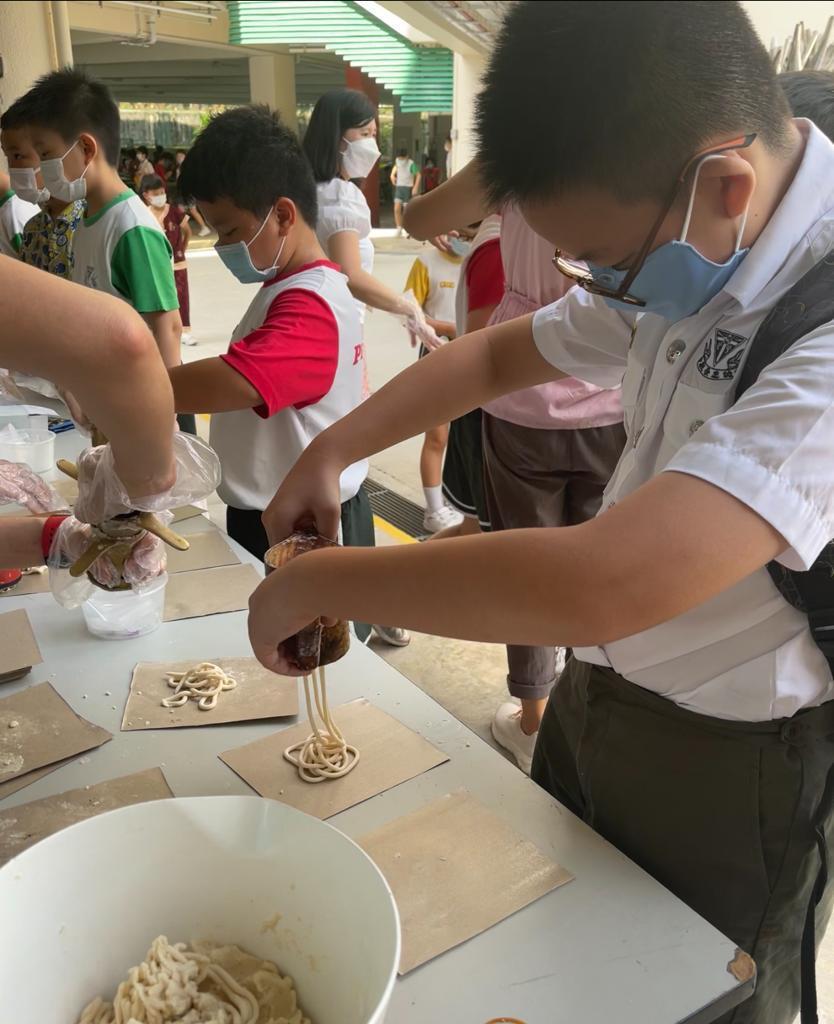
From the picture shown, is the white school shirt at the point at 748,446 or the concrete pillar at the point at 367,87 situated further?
the concrete pillar at the point at 367,87

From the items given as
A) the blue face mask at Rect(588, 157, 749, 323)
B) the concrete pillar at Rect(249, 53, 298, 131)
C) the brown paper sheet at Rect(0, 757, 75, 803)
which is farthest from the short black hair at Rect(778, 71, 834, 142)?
the concrete pillar at Rect(249, 53, 298, 131)

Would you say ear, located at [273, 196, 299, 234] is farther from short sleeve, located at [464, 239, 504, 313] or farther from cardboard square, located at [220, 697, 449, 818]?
cardboard square, located at [220, 697, 449, 818]

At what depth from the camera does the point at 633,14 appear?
57 centimetres

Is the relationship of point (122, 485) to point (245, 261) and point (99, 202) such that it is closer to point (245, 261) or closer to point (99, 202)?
point (245, 261)

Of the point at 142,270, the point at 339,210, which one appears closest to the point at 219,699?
the point at 142,270

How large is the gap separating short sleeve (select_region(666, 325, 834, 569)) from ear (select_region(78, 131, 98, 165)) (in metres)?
2.10

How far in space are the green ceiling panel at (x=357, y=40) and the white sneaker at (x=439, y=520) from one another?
8.72 metres

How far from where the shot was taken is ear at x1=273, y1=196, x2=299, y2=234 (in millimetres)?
1588

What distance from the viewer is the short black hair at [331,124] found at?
2602 millimetres

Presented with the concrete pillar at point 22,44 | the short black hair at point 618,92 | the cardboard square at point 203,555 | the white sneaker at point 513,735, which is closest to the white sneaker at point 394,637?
the white sneaker at point 513,735

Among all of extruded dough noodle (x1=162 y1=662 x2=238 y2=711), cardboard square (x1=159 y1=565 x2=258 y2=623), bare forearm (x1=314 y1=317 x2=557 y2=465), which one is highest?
bare forearm (x1=314 y1=317 x2=557 y2=465)

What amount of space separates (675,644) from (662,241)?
0.40 meters

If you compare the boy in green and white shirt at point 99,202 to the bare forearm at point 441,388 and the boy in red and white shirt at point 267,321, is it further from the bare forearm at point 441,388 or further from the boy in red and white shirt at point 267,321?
the bare forearm at point 441,388

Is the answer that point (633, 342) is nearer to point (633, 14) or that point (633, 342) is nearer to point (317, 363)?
point (633, 14)
